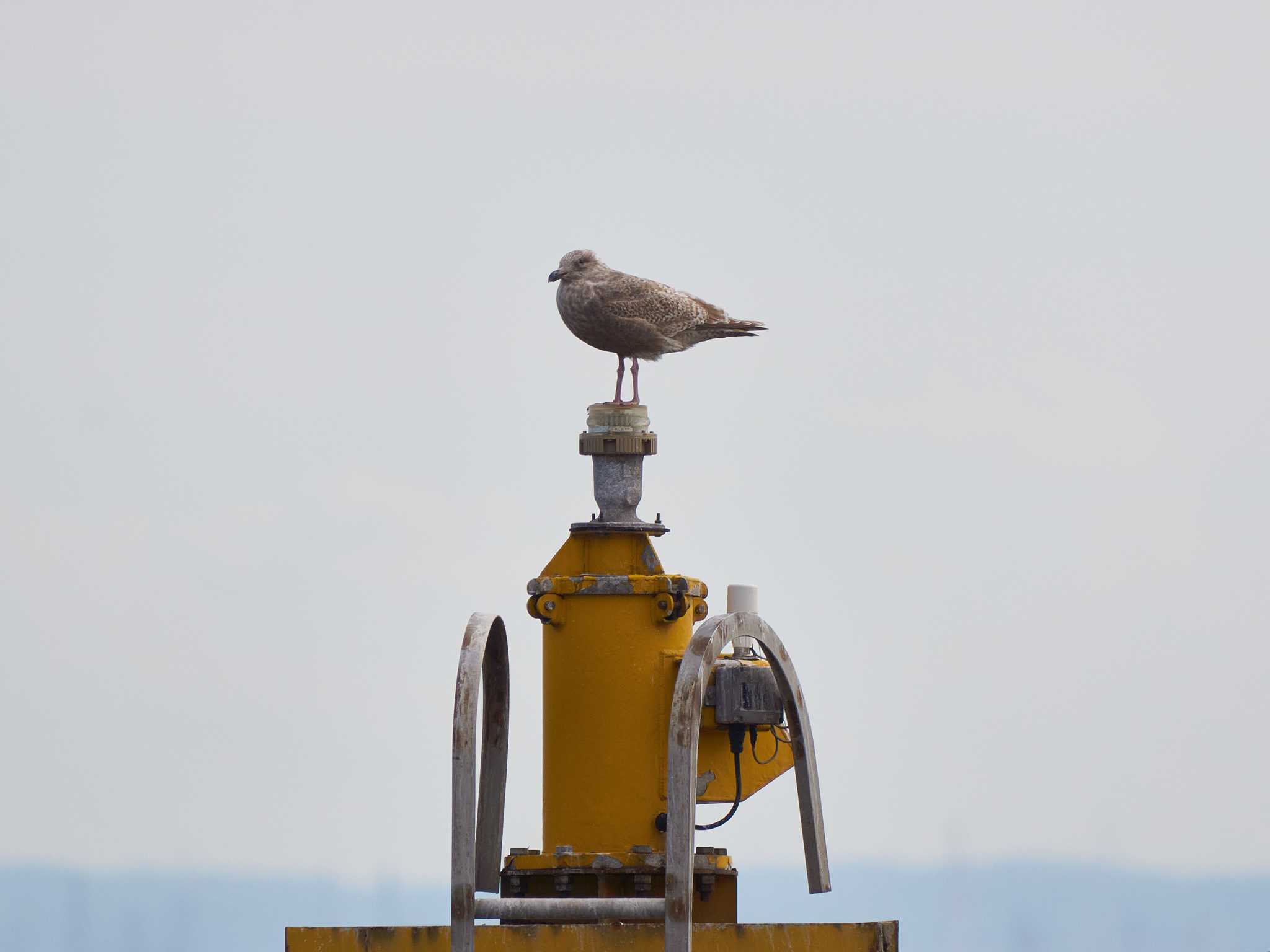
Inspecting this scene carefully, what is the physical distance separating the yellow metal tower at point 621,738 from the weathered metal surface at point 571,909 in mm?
290

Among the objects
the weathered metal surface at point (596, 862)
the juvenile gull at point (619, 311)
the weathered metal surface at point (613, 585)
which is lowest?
the weathered metal surface at point (596, 862)

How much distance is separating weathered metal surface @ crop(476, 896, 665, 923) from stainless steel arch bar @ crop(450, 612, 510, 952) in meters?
0.17

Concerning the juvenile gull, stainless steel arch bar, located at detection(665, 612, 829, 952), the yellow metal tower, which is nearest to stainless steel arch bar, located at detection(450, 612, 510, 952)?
the yellow metal tower

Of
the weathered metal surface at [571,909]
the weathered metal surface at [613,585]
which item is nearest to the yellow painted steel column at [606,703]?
the weathered metal surface at [613,585]

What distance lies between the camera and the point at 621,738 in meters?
15.1

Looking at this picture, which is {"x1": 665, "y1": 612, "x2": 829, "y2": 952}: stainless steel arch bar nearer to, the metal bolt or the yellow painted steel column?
the yellow painted steel column

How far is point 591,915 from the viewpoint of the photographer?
13.1 m

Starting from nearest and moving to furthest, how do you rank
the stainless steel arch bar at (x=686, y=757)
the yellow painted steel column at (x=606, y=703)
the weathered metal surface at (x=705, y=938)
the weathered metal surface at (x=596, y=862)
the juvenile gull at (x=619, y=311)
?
the stainless steel arch bar at (x=686, y=757) → the weathered metal surface at (x=705, y=938) → the weathered metal surface at (x=596, y=862) → the yellow painted steel column at (x=606, y=703) → the juvenile gull at (x=619, y=311)

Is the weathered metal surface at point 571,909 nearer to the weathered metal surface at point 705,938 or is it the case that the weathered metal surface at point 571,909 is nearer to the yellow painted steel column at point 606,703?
the weathered metal surface at point 705,938

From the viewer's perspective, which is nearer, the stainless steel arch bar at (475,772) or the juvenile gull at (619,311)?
the stainless steel arch bar at (475,772)

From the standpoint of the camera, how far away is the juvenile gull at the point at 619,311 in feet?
53.1

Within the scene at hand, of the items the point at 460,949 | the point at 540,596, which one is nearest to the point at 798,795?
the point at 540,596

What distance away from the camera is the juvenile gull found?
1617 cm

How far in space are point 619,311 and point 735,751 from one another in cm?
318
